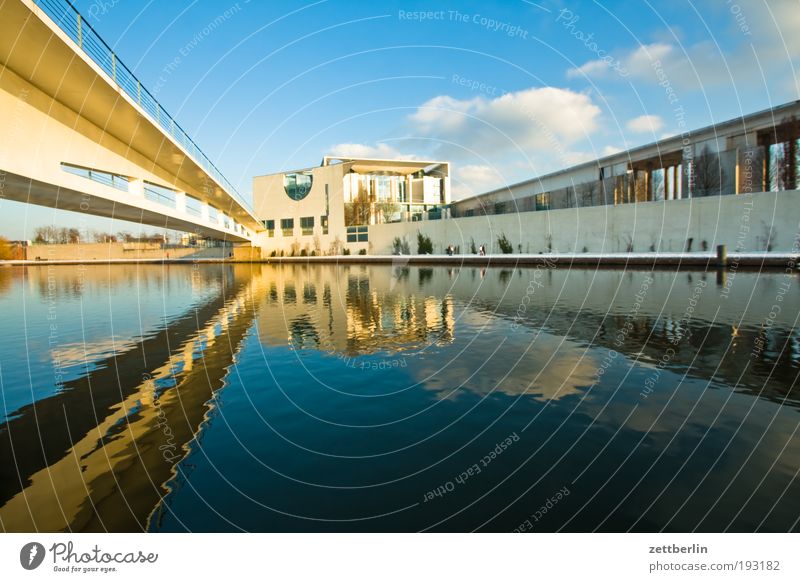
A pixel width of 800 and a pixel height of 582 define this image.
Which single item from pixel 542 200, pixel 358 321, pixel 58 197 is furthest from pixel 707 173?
pixel 58 197

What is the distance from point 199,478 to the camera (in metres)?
3.99

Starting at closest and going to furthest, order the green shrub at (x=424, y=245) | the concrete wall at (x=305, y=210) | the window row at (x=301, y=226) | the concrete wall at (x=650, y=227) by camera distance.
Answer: the concrete wall at (x=650, y=227) → the green shrub at (x=424, y=245) → the concrete wall at (x=305, y=210) → the window row at (x=301, y=226)

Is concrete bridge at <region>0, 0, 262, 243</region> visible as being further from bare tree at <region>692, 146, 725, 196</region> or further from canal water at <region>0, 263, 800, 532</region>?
bare tree at <region>692, 146, 725, 196</region>

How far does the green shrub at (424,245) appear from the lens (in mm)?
49844

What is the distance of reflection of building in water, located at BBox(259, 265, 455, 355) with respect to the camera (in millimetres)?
9555

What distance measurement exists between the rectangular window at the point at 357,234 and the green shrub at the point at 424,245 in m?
8.89

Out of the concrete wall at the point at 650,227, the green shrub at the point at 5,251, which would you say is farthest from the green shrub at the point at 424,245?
the green shrub at the point at 5,251

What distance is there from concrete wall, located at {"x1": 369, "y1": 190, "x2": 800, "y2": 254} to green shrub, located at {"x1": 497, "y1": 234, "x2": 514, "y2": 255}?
0.44 meters

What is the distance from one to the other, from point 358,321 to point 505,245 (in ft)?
107

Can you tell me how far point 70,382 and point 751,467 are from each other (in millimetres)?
9113

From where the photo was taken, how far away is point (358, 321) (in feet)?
40.4

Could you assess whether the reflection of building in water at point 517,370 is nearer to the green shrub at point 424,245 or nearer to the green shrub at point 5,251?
the green shrub at point 424,245

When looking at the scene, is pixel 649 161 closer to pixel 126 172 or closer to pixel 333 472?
pixel 126 172

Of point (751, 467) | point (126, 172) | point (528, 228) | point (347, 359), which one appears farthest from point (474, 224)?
point (751, 467)
